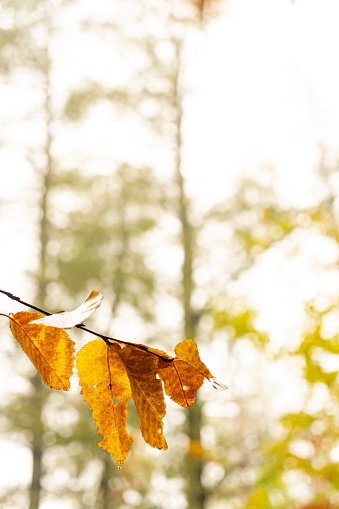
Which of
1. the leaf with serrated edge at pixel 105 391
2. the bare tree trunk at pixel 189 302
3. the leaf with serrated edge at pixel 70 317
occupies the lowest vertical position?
the bare tree trunk at pixel 189 302

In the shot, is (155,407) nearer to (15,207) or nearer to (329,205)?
(329,205)

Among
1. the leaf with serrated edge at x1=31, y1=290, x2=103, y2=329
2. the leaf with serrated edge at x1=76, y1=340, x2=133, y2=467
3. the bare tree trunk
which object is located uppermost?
the leaf with serrated edge at x1=31, y1=290, x2=103, y2=329

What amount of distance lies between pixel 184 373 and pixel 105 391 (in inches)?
1.3

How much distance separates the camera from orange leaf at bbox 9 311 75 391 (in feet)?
0.62

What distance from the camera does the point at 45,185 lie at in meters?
3.65

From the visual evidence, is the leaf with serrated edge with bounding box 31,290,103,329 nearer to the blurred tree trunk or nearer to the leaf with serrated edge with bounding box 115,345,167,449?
the leaf with serrated edge with bounding box 115,345,167,449

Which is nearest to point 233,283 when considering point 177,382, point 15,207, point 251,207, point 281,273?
point 251,207

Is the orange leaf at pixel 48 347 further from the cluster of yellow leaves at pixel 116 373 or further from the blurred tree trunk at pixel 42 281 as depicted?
the blurred tree trunk at pixel 42 281

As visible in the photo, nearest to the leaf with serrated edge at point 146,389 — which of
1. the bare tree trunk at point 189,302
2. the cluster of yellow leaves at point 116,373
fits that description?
the cluster of yellow leaves at point 116,373

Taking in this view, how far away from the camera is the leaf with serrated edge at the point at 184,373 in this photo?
194 mm

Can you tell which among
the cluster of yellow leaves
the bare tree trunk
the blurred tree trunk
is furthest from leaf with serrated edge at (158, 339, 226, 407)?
the blurred tree trunk

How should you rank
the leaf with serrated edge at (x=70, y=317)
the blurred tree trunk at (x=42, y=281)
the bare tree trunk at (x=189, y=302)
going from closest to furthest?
the leaf with serrated edge at (x=70, y=317), the bare tree trunk at (x=189, y=302), the blurred tree trunk at (x=42, y=281)

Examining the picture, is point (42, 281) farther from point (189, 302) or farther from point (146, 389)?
point (146, 389)

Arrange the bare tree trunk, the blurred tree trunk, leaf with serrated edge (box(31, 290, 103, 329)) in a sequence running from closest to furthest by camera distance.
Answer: leaf with serrated edge (box(31, 290, 103, 329)), the bare tree trunk, the blurred tree trunk
